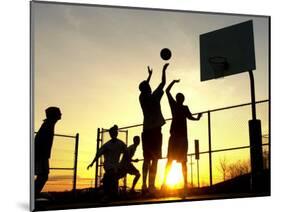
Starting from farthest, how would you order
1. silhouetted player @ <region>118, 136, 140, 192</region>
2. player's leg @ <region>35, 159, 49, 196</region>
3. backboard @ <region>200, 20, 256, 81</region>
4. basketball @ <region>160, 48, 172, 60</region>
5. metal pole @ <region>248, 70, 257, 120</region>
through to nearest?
metal pole @ <region>248, 70, 257, 120</region>
backboard @ <region>200, 20, 256, 81</region>
basketball @ <region>160, 48, 172, 60</region>
silhouetted player @ <region>118, 136, 140, 192</region>
player's leg @ <region>35, 159, 49, 196</region>

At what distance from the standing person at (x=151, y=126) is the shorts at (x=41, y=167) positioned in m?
0.94

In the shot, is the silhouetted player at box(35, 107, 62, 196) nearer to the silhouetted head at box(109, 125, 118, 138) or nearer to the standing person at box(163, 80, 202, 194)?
the silhouetted head at box(109, 125, 118, 138)

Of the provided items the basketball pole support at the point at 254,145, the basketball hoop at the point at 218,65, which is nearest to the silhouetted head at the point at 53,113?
the basketball hoop at the point at 218,65

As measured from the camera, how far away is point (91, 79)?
5.15 m

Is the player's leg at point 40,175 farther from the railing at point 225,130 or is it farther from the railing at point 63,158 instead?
the railing at point 225,130

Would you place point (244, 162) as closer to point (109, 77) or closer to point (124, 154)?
point (124, 154)

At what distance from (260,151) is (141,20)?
1807 millimetres

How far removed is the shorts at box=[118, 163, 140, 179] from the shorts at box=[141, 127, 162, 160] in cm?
15

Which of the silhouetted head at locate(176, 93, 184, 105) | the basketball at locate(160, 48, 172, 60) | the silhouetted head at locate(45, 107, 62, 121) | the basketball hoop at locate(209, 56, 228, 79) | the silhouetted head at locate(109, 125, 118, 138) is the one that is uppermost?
the basketball at locate(160, 48, 172, 60)

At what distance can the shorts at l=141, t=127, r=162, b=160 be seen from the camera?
17.5 feet

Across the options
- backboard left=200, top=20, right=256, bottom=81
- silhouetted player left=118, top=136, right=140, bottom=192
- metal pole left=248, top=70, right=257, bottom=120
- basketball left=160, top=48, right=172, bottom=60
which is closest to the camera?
silhouetted player left=118, top=136, right=140, bottom=192

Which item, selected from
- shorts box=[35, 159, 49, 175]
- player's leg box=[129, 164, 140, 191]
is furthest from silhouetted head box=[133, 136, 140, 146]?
shorts box=[35, 159, 49, 175]

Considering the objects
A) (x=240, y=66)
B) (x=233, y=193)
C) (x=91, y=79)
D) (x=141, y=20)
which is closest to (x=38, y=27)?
(x=91, y=79)

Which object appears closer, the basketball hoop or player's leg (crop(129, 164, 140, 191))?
player's leg (crop(129, 164, 140, 191))
